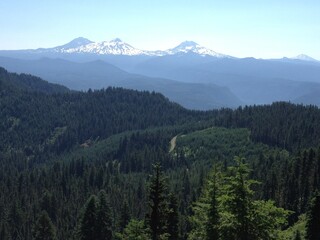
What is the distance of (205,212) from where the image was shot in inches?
1118

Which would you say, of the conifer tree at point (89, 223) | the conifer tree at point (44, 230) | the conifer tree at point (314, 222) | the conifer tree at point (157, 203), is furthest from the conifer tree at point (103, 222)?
the conifer tree at point (157, 203)

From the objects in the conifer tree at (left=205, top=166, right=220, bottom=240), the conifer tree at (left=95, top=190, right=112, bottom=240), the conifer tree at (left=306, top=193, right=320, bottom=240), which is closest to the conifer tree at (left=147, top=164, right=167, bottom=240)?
the conifer tree at (left=205, top=166, right=220, bottom=240)

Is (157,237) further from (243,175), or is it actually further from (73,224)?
(73,224)

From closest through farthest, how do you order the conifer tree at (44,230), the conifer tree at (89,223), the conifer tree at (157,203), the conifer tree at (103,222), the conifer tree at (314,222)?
the conifer tree at (157,203) → the conifer tree at (314,222) → the conifer tree at (89,223) → the conifer tree at (103,222) → the conifer tree at (44,230)

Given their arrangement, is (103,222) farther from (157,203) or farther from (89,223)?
(157,203)

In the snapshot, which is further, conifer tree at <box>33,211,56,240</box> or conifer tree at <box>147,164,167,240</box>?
conifer tree at <box>33,211,56,240</box>

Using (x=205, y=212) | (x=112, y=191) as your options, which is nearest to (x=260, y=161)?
(x=112, y=191)

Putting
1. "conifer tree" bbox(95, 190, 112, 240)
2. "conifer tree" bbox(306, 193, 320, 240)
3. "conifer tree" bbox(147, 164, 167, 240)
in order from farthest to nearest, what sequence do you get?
1. "conifer tree" bbox(95, 190, 112, 240)
2. "conifer tree" bbox(306, 193, 320, 240)
3. "conifer tree" bbox(147, 164, 167, 240)

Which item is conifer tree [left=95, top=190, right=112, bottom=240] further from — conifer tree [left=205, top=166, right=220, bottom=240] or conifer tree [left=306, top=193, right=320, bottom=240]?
conifer tree [left=205, top=166, right=220, bottom=240]

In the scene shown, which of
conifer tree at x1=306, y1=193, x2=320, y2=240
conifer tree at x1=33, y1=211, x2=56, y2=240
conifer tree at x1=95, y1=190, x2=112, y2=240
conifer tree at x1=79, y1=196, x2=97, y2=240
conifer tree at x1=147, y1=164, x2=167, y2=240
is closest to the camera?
conifer tree at x1=147, y1=164, x2=167, y2=240

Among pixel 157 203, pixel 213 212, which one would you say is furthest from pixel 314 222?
pixel 157 203

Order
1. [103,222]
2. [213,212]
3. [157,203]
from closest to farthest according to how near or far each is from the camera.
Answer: [157,203]
[213,212]
[103,222]

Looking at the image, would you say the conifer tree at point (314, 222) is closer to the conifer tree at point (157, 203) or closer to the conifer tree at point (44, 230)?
the conifer tree at point (157, 203)

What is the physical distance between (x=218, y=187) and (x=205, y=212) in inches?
80.9
